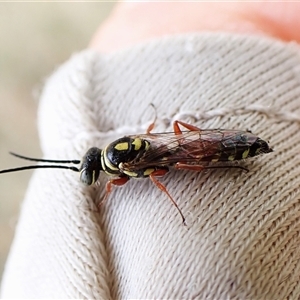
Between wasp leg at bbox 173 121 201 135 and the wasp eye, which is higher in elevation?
wasp leg at bbox 173 121 201 135

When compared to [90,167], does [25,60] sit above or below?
below

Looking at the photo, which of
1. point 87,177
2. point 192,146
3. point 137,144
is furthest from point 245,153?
point 87,177

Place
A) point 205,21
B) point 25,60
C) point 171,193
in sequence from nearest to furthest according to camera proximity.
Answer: point 171,193 < point 205,21 < point 25,60

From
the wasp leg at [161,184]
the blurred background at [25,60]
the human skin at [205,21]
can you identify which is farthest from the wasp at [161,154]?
the blurred background at [25,60]

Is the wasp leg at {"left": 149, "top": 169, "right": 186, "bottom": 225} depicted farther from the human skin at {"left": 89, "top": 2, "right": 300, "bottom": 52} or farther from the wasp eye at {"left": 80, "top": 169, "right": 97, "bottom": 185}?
the human skin at {"left": 89, "top": 2, "right": 300, "bottom": 52}

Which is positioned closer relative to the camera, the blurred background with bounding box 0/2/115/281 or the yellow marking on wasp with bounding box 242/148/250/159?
the yellow marking on wasp with bounding box 242/148/250/159

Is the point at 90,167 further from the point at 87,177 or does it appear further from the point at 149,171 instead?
the point at 149,171

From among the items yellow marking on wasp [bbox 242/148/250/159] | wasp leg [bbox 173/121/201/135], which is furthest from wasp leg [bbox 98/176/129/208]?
yellow marking on wasp [bbox 242/148/250/159]
